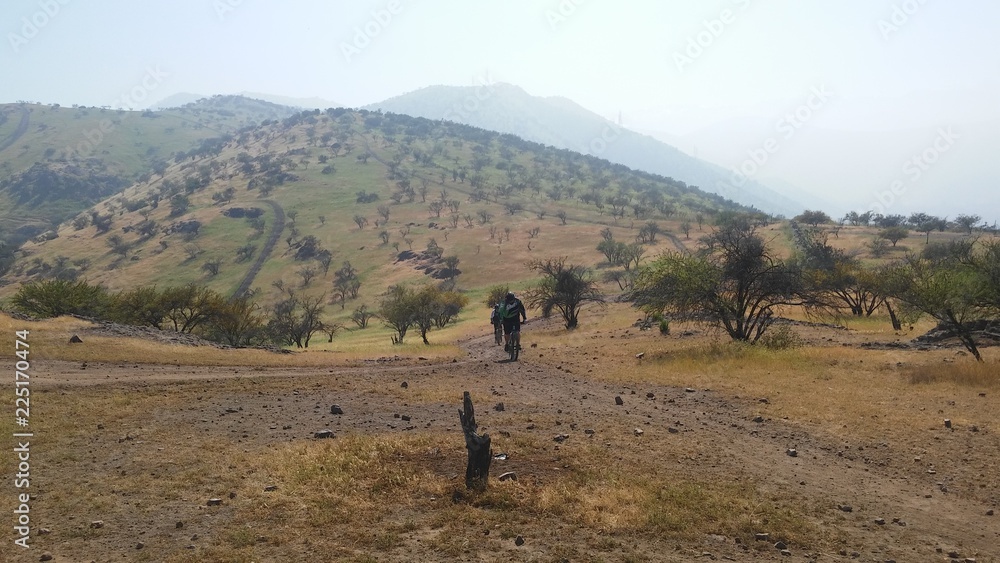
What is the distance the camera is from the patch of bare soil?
6852 millimetres

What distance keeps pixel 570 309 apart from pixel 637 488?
108 ft

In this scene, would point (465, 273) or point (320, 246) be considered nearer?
point (465, 273)

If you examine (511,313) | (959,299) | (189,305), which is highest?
(959,299)

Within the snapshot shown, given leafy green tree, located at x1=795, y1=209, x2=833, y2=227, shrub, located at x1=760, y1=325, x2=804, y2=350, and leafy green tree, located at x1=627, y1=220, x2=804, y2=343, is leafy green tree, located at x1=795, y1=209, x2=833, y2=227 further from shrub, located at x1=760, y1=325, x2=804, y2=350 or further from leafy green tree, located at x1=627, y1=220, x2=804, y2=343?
Answer: shrub, located at x1=760, y1=325, x2=804, y2=350

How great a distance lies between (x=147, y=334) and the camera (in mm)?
25781

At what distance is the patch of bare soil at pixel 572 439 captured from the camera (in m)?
6.85

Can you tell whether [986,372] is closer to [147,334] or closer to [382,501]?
[382,501]

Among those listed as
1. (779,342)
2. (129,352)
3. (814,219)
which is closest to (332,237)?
(814,219)

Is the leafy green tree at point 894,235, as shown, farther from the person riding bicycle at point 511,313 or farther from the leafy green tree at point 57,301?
the leafy green tree at point 57,301

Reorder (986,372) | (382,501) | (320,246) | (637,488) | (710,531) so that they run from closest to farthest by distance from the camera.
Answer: (710,531)
(382,501)
(637,488)
(986,372)
(320,246)

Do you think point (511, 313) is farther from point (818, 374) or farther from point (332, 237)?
point (332, 237)

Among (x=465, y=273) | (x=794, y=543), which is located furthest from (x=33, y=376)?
(x=465, y=273)

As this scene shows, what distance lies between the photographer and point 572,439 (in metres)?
11.3
